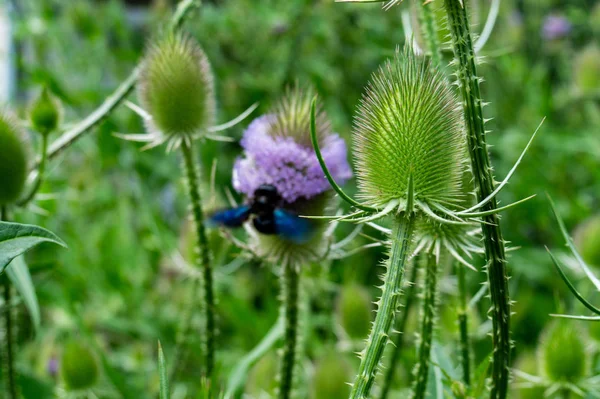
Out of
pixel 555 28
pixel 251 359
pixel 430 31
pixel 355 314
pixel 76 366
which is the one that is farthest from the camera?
pixel 555 28

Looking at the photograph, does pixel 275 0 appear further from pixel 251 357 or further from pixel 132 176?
pixel 251 357

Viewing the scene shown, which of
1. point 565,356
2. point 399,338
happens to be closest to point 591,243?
point 565,356

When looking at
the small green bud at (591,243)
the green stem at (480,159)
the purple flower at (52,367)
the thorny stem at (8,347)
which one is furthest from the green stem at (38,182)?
the small green bud at (591,243)

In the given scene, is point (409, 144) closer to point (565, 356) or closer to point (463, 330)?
point (463, 330)

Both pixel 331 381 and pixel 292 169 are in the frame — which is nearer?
pixel 292 169

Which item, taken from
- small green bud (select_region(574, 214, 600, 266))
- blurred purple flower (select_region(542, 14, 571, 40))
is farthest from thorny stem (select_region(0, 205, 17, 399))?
blurred purple flower (select_region(542, 14, 571, 40))

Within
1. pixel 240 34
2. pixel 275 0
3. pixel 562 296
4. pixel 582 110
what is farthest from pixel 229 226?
pixel 582 110

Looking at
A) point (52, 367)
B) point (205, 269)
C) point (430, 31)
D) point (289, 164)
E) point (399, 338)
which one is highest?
point (430, 31)

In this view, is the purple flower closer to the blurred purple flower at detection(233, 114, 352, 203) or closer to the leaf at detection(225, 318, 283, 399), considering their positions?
the leaf at detection(225, 318, 283, 399)
